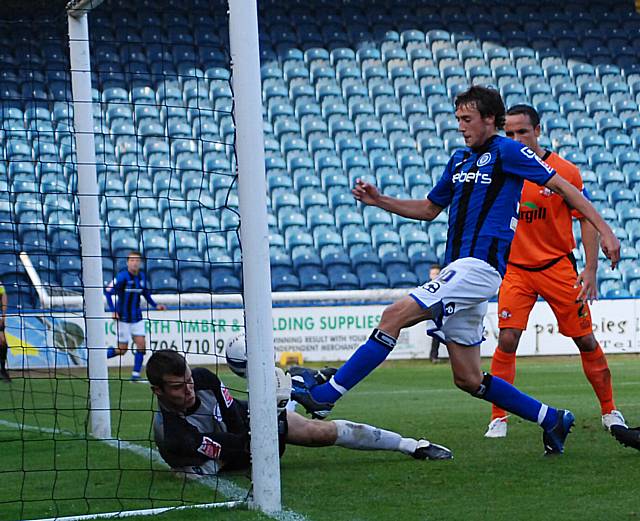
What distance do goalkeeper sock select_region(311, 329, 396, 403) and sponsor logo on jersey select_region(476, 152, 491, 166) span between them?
1094mm

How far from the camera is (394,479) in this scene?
5617mm

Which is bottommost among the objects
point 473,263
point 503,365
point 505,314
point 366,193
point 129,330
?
point 129,330

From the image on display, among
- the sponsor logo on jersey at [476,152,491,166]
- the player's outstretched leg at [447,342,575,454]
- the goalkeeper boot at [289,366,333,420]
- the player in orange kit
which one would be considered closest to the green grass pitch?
the player's outstretched leg at [447,342,575,454]

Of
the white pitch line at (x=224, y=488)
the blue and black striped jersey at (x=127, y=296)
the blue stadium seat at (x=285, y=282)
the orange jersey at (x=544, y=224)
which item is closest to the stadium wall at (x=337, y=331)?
the blue and black striped jersey at (x=127, y=296)

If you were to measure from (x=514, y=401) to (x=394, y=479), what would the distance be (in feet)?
3.85

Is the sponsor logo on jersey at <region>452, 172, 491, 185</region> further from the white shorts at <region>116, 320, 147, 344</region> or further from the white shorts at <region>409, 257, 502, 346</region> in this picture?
the white shorts at <region>116, 320, 147, 344</region>

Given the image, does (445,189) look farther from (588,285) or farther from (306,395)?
(306,395)

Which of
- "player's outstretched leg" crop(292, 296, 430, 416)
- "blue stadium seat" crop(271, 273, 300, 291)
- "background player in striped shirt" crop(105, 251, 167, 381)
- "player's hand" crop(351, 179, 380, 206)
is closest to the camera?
"player's outstretched leg" crop(292, 296, 430, 416)

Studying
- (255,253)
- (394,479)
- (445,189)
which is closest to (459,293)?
(445,189)

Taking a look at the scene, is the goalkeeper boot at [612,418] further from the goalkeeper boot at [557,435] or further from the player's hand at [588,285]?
the player's hand at [588,285]

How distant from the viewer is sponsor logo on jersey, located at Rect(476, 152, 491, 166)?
6.17 meters

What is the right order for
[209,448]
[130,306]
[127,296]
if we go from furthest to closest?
[127,296] < [130,306] < [209,448]

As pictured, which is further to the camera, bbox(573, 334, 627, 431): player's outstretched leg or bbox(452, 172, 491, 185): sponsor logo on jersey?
bbox(573, 334, 627, 431): player's outstretched leg

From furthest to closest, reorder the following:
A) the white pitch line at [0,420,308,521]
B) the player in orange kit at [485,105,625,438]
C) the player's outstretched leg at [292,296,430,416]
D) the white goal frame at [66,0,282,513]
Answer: the player in orange kit at [485,105,625,438] < the player's outstretched leg at [292,296,430,416] < the white goal frame at [66,0,282,513] < the white pitch line at [0,420,308,521]
